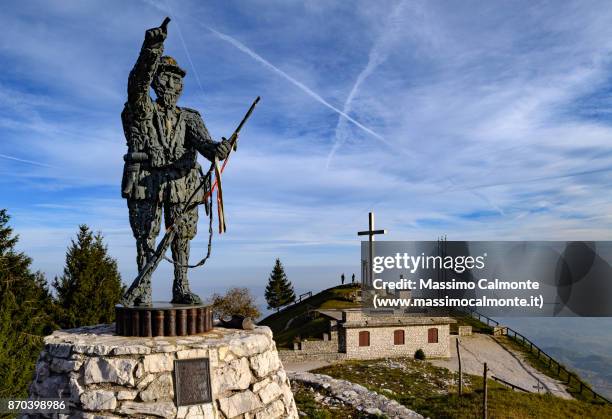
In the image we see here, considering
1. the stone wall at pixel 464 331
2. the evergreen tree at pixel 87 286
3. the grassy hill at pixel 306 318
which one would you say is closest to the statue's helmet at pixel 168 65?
the evergreen tree at pixel 87 286

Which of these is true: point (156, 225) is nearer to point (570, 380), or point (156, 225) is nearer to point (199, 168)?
point (199, 168)

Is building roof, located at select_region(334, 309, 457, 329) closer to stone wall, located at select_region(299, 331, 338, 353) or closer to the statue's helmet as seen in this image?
stone wall, located at select_region(299, 331, 338, 353)

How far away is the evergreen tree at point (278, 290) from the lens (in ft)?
165

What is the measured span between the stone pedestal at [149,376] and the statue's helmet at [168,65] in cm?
461

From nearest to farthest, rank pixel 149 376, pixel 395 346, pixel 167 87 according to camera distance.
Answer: pixel 149 376
pixel 167 87
pixel 395 346

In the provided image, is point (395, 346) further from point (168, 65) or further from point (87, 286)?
point (168, 65)

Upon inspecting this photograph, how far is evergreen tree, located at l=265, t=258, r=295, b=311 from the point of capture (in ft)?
165

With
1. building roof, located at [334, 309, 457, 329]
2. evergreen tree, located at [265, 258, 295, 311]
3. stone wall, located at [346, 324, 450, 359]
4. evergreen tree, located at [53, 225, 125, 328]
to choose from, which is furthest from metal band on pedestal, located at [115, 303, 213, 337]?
evergreen tree, located at [265, 258, 295, 311]

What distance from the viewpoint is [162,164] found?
8.17 m

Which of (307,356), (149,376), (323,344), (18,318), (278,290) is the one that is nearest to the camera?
(149,376)

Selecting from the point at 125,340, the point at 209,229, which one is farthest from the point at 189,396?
the point at 209,229

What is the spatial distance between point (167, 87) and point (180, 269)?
3.31 metres

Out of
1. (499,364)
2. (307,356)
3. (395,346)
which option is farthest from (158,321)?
(499,364)

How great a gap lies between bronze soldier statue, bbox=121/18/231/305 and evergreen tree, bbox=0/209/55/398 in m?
12.2
